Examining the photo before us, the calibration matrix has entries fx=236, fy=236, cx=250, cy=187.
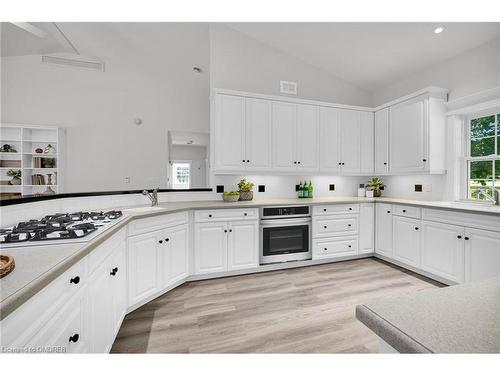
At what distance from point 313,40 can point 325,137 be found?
1.37m

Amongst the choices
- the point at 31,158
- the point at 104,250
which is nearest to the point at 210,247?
the point at 104,250

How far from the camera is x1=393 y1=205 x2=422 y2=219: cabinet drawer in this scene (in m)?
2.84

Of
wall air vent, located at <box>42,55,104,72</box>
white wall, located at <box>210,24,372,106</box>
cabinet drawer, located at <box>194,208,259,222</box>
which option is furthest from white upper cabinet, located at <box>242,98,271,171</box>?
wall air vent, located at <box>42,55,104,72</box>

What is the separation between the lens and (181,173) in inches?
282

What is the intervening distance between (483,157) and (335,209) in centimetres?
183

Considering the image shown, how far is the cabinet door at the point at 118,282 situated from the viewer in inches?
62.5

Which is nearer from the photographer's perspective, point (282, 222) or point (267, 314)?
point (267, 314)

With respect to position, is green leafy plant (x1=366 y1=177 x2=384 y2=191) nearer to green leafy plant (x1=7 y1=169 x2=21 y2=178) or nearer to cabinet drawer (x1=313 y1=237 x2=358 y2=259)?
cabinet drawer (x1=313 y1=237 x2=358 y2=259)

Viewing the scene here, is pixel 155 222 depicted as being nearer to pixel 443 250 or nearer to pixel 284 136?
pixel 284 136

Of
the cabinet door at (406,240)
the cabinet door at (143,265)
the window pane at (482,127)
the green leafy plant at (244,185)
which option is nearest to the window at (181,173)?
the green leafy plant at (244,185)

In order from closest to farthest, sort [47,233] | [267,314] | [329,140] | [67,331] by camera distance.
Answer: [67,331]
[47,233]
[267,314]
[329,140]

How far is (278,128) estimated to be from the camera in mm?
3316

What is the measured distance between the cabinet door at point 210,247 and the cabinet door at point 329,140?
1839 millimetres

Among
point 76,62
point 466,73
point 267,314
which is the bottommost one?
point 267,314
